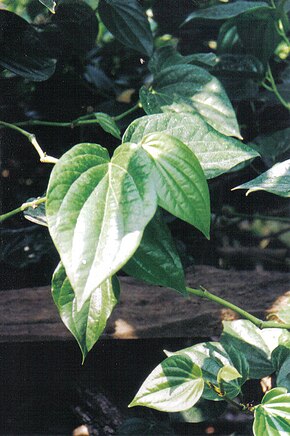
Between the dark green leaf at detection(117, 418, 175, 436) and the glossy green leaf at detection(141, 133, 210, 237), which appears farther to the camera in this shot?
the dark green leaf at detection(117, 418, 175, 436)

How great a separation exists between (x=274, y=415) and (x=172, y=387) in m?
0.13

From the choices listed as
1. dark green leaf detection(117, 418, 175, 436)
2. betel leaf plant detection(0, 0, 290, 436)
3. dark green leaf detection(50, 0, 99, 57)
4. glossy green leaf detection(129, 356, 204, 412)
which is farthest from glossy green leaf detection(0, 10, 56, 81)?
dark green leaf detection(117, 418, 175, 436)

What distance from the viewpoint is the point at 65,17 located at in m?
1.13

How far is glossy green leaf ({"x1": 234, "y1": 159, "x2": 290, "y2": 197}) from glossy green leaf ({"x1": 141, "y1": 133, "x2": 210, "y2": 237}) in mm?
110

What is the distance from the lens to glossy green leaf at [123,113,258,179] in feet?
2.05

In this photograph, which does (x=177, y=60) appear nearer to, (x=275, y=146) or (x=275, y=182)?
(x=275, y=146)

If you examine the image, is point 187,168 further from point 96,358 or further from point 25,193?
point 25,193

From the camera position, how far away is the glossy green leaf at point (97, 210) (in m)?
0.46

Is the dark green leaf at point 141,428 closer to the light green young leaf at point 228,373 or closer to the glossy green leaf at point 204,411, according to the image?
the glossy green leaf at point 204,411

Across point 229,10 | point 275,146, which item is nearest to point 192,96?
point 229,10

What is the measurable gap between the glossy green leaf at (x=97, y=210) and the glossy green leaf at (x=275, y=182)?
0.55 ft

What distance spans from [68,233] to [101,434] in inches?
30.3

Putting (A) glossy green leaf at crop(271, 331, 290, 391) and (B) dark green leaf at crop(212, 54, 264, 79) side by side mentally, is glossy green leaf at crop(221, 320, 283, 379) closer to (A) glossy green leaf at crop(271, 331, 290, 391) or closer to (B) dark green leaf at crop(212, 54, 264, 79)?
(A) glossy green leaf at crop(271, 331, 290, 391)

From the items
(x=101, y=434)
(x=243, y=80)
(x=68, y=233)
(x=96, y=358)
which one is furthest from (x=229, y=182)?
(x=68, y=233)
